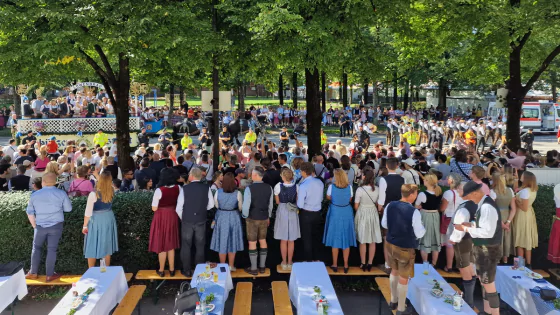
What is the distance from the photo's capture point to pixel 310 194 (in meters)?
7.66

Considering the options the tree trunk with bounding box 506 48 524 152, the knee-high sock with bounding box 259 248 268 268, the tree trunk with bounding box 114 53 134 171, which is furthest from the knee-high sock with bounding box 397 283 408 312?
the tree trunk with bounding box 506 48 524 152

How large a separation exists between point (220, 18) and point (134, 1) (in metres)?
2.57

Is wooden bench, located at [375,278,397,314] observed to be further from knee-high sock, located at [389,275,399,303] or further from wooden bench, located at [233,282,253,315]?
wooden bench, located at [233,282,253,315]

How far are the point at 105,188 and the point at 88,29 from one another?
4.02 meters

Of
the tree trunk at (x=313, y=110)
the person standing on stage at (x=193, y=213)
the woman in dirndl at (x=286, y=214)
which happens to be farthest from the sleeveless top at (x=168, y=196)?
→ the tree trunk at (x=313, y=110)

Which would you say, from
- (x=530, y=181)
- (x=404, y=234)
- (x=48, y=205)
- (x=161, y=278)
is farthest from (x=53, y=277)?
(x=530, y=181)

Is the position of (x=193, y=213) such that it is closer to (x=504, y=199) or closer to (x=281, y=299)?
(x=281, y=299)

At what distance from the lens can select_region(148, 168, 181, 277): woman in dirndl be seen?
7.43 m

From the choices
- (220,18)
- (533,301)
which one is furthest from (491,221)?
(220,18)

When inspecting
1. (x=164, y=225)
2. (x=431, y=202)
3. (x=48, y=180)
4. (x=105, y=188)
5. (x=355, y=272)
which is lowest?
(x=355, y=272)

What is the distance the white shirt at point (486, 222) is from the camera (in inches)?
236

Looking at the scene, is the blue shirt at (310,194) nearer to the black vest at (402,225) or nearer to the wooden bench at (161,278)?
the wooden bench at (161,278)

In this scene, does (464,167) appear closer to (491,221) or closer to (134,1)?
(491,221)

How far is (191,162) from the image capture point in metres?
11.2
